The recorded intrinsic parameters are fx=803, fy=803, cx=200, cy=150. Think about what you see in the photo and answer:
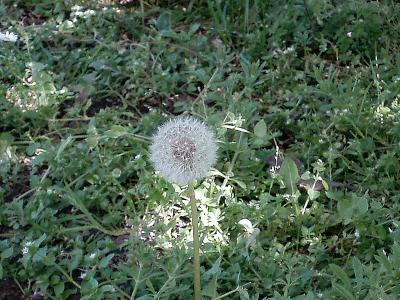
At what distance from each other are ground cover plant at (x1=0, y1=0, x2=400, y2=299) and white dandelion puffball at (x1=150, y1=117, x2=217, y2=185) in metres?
0.35

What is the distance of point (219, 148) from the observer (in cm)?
308

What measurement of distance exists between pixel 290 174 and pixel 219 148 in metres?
0.33

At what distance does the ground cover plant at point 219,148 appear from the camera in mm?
2654

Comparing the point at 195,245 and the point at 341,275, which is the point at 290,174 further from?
the point at 195,245

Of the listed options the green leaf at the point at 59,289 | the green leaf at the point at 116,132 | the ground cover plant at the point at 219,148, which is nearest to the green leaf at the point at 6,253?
the ground cover plant at the point at 219,148

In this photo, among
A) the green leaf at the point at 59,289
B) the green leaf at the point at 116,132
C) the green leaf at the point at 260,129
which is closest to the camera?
the green leaf at the point at 59,289

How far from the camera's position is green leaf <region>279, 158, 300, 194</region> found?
287 centimetres

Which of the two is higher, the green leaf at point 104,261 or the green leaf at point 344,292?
the green leaf at point 344,292

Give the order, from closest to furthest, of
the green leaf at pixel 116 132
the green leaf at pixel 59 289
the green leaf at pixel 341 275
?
the green leaf at pixel 341 275 < the green leaf at pixel 59 289 < the green leaf at pixel 116 132

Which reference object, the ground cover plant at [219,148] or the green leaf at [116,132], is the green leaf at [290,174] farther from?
the green leaf at [116,132]

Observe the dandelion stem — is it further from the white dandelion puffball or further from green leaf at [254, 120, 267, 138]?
green leaf at [254, 120, 267, 138]

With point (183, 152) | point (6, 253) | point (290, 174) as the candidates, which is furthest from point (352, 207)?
point (6, 253)

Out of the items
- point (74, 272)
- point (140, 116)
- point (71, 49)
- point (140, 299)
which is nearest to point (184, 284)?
point (140, 299)

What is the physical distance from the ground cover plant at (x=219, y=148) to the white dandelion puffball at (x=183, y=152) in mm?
346
